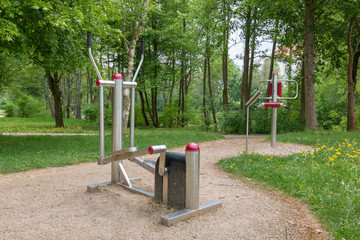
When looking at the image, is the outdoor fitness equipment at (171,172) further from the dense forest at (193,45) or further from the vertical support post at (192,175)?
the dense forest at (193,45)

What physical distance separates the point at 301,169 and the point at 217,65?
28905mm

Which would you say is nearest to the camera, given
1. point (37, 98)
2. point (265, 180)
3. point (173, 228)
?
point (173, 228)

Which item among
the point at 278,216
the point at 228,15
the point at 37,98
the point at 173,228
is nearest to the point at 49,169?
the point at 173,228

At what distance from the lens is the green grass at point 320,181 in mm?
2859

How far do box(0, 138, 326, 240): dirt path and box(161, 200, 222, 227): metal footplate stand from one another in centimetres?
6

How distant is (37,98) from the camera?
3028 centimetres

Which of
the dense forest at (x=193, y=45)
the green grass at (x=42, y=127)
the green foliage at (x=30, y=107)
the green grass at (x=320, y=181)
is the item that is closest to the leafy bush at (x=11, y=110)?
the green foliage at (x=30, y=107)

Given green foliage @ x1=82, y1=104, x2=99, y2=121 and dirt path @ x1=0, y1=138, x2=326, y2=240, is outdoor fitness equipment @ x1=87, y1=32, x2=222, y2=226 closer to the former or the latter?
dirt path @ x1=0, y1=138, x2=326, y2=240

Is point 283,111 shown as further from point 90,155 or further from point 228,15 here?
point 90,155

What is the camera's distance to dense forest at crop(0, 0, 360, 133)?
7.57 m

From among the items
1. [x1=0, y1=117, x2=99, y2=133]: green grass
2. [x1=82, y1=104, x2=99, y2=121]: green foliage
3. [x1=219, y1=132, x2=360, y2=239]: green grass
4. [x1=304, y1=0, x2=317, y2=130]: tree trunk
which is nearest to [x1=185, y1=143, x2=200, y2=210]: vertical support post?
[x1=219, y1=132, x2=360, y2=239]: green grass

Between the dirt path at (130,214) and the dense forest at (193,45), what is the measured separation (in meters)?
3.48

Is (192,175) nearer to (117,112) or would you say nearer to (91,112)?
(117,112)

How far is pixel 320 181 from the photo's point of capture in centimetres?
409
